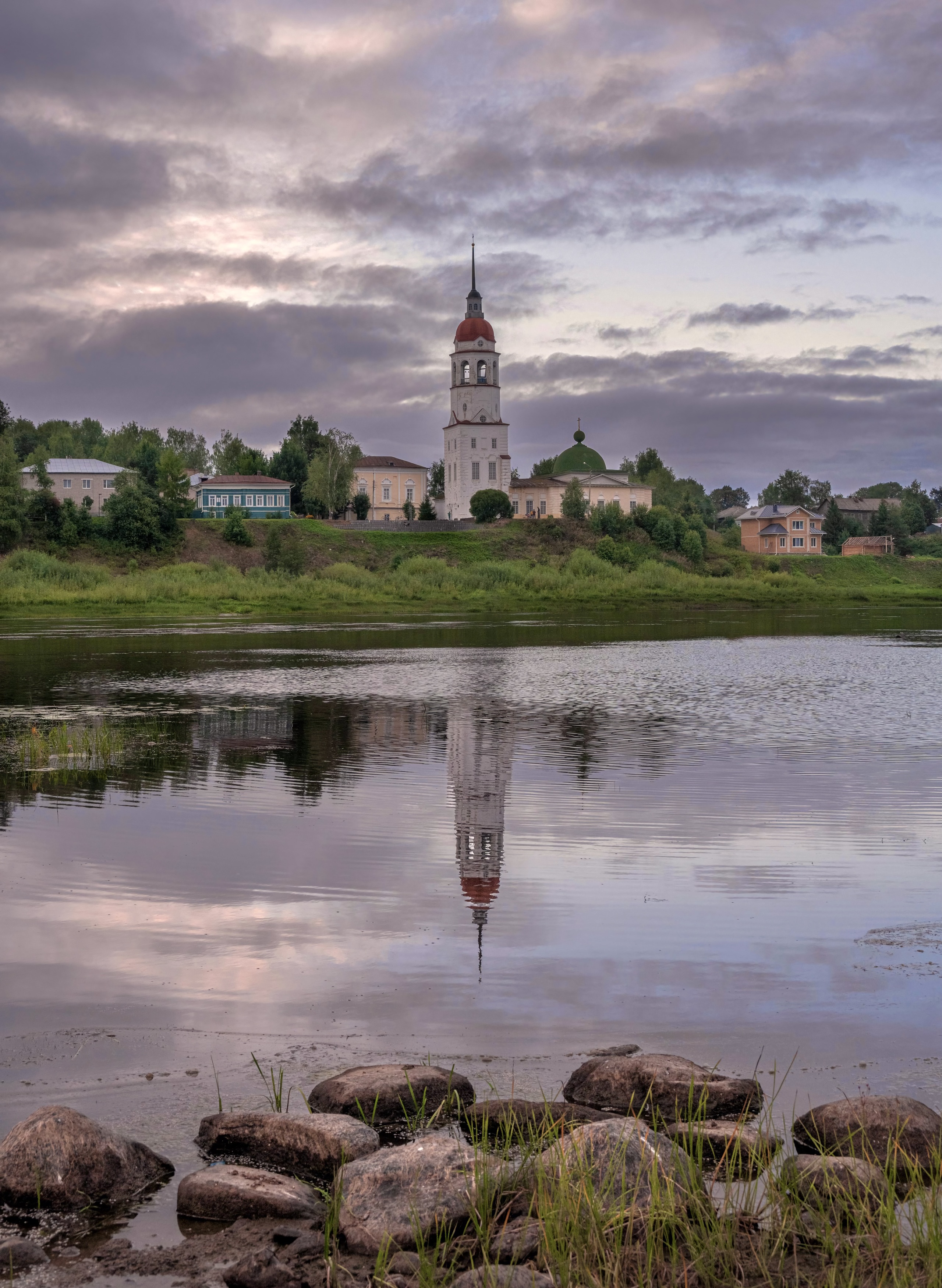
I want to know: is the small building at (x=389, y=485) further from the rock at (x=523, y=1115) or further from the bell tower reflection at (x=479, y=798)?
the rock at (x=523, y=1115)

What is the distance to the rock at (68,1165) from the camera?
6355 millimetres

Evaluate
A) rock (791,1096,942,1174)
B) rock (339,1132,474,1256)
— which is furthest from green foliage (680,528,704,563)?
rock (339,1132,474,1256)

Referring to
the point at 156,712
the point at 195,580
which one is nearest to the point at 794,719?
the point at 156,712

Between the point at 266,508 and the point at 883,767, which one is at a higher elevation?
the point at 266,508

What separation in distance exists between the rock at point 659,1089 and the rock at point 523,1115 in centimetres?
19

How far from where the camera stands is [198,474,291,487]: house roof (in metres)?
131

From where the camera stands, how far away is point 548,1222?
559 centimetres

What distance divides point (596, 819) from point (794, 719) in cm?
1231

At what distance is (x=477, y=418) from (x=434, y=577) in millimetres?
39032

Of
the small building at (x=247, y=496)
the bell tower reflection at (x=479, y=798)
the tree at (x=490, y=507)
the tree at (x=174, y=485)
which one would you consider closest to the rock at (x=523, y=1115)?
the bell tower reflection at (x=479, y=798)

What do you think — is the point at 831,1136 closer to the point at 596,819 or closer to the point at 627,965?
the point at 627,965

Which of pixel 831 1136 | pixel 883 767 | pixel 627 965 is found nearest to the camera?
pixel 831 1136

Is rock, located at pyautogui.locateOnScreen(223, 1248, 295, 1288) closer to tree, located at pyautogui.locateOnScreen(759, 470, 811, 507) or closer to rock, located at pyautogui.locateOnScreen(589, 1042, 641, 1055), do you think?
rock, located at pyautogui.locateOnScreen(589, 1042, 641, 1055)

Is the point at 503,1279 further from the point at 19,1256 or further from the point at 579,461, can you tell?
the point at 579,461
